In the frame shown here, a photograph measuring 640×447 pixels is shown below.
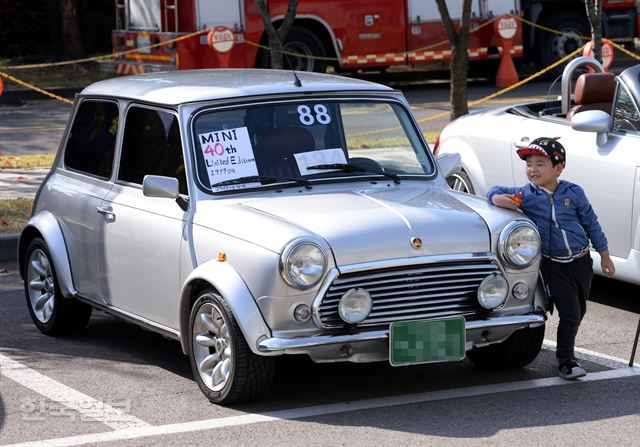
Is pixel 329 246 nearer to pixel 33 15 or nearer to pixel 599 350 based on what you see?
pixel 599 350

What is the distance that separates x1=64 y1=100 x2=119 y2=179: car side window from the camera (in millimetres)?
7582

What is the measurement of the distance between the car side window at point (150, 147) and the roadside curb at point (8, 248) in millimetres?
3207

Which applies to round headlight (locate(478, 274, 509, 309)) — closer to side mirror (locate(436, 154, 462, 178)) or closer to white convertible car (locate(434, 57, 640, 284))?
side mirror (locate(436, 154, 462, 178))

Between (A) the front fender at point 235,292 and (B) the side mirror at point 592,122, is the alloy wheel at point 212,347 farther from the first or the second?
(B) the side mirror at point 592,122

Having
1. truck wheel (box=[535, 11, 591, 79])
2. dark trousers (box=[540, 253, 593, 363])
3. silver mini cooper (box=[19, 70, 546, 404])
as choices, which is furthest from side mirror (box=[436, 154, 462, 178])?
truck wheel (box=[535, 11, 591, 79])

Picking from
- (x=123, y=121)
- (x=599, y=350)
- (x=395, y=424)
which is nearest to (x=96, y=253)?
(x=123, y=121)

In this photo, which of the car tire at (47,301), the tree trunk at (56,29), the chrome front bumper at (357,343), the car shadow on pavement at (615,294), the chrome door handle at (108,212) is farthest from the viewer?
the tree trunk at (56,29)

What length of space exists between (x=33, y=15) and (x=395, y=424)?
22.5 m

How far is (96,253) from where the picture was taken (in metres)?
7.31

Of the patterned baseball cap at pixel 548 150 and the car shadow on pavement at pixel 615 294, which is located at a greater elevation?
the patterned baseball cap at pixel 548 150

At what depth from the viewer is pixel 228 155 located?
6.79m

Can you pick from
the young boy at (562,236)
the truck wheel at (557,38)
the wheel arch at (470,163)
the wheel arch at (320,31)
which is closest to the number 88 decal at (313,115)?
the young boy at (562,236)

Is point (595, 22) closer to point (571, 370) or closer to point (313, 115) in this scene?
point (313, 115)

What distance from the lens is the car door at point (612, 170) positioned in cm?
814
